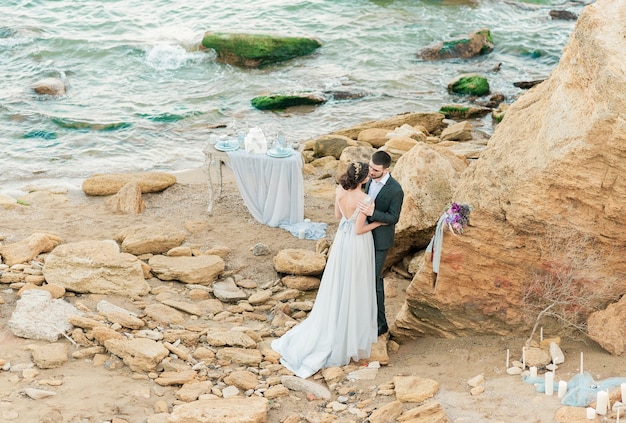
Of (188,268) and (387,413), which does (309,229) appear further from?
(387,413)

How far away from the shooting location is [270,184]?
11.3 metres

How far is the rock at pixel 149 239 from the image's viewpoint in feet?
32.2

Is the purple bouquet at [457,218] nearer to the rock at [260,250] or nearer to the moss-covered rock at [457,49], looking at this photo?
the rock at [260,250]

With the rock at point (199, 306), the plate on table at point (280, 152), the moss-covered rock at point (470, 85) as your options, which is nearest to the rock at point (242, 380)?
the rock at point (199, 306)

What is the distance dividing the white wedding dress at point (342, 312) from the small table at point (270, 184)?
3808mm

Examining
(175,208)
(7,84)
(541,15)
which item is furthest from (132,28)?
(175,208)

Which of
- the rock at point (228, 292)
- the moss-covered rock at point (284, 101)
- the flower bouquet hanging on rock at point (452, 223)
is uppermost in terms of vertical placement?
the flower bouquet hanging on rock at point (452, 223)

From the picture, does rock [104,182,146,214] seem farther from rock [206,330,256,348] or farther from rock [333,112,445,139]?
rock [333,112,445,139]

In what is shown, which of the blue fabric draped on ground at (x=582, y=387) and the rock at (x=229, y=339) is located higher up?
the blue fabric draped on ground at (x=582, y=387)

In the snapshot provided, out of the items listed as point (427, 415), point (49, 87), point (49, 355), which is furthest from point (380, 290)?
point (49, 87)

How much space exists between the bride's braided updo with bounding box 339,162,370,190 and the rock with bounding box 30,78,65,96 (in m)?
14.6

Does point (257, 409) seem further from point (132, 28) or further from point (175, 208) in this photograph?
point (132, 28)

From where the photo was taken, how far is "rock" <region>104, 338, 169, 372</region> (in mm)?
6898

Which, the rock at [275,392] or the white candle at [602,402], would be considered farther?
the rock at [275,392]
